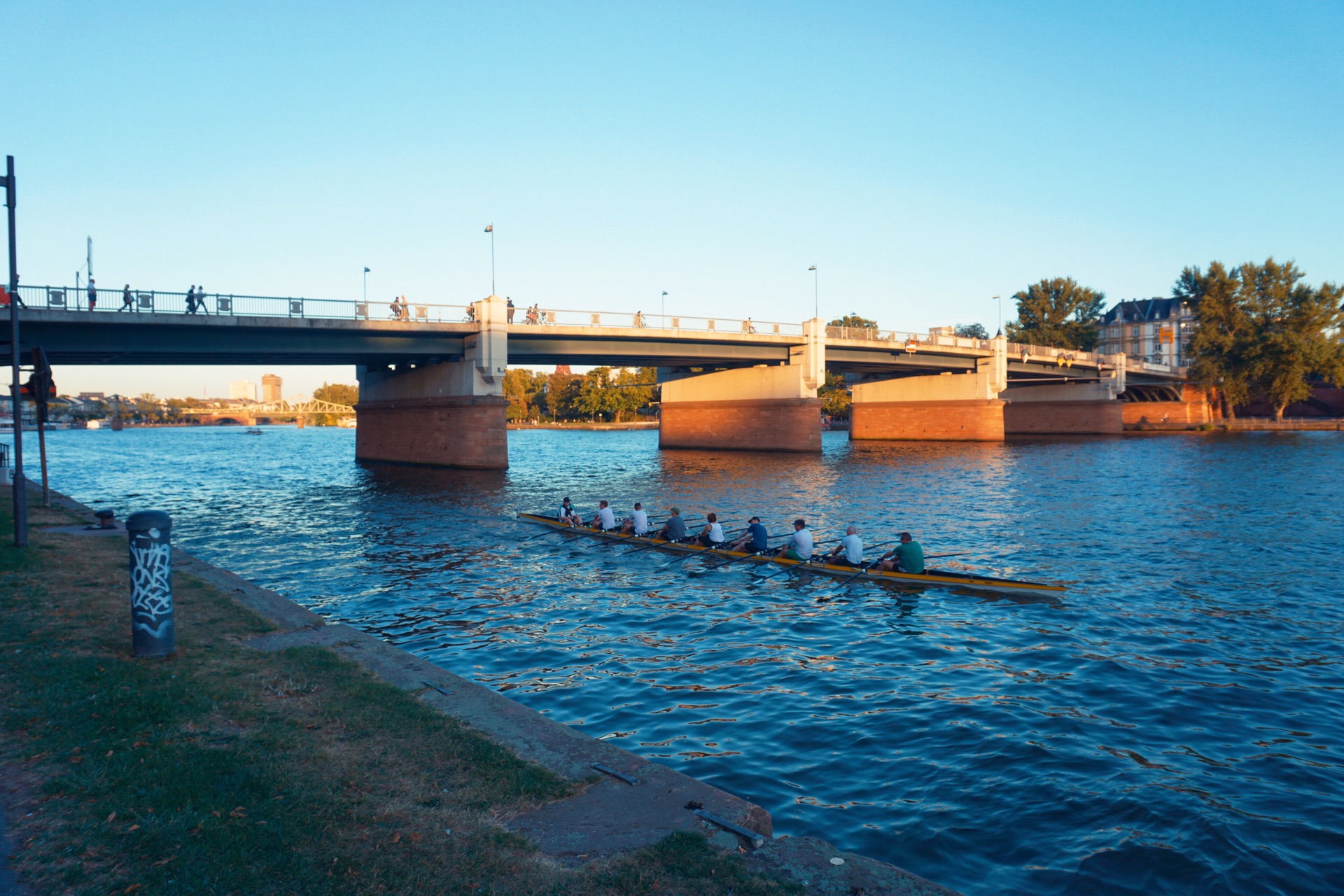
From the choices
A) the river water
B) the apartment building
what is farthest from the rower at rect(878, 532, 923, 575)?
the apartment building

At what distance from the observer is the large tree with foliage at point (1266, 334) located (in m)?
92.5

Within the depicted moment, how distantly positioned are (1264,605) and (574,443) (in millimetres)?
100030

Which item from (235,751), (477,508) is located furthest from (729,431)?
(235,751)

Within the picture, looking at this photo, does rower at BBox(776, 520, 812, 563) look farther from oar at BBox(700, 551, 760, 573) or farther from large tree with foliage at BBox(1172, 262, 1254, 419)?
large tree with foliage at BBox(1172, 262, 1254, 419)

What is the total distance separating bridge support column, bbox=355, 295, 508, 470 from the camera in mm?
50344

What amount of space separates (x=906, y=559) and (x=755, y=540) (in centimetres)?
472

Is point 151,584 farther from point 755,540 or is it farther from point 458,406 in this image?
point 458,406

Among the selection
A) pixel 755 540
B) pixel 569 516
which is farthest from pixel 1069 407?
pixel 755 540

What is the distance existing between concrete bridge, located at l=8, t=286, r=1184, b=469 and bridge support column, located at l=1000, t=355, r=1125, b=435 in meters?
0.19

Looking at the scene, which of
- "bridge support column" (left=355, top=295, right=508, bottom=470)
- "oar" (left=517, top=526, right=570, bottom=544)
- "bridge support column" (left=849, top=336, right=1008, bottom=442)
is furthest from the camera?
"bridge support column" (left=849, top=336, right=1008, bottom=442)

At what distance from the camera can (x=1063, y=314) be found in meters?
131

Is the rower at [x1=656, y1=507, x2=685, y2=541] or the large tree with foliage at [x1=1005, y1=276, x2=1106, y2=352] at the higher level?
the large tree with foliage at [x1=1005, y1=276, x2=1106, y2=352]

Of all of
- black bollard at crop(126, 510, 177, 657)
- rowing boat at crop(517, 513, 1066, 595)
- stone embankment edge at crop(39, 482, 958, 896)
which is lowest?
rowing boat at crop(517, 513, 1066, 595)

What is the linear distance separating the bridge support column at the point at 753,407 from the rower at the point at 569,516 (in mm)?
40590
